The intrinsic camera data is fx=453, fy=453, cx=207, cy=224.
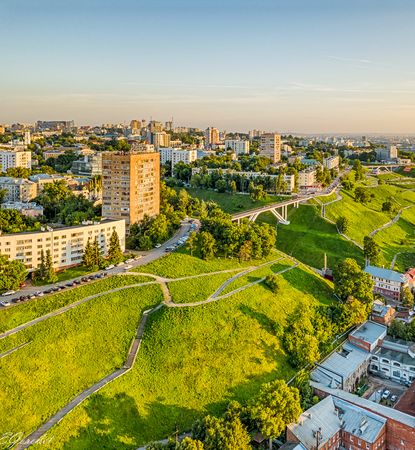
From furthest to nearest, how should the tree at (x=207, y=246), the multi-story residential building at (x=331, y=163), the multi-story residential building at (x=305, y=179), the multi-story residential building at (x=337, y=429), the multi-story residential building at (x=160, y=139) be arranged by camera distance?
1. the multi-story residential building at (x=160, y=139)
2. the multi-story residential building at (x=331, y=163)
3. the multi-story residential building at (x=305, y=179)
4. the tree at (x=207, y=246)
5. the multi-story residential building at (x=337, y=429)

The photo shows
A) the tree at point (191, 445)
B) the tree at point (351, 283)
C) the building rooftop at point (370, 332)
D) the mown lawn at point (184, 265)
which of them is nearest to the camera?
the tree at point (191, 445)

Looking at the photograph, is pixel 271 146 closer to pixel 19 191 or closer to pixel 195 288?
pixel 19 191

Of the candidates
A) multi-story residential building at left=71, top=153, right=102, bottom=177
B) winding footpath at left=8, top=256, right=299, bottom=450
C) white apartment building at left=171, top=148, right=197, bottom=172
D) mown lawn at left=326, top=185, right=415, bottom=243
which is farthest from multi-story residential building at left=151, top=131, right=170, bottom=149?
winding footpath at left=8, top=256, right=299, bottom=450

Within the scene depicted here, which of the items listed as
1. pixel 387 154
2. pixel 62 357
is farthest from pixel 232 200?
pixel 387 154

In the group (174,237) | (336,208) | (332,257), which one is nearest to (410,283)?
(332,257)

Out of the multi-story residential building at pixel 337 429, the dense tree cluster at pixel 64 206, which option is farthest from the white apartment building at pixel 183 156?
the multi-story residential building at pixel 337 429

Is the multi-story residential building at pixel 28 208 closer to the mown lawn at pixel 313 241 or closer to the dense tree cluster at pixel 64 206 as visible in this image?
the dense tree cluster at pixel 64 206
